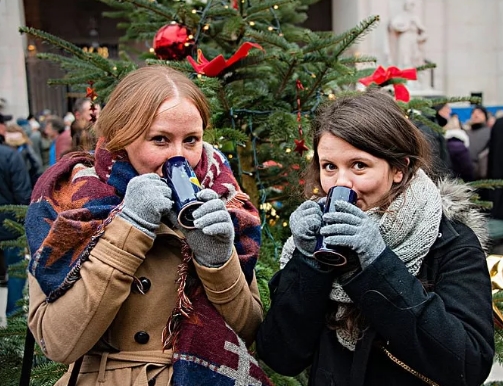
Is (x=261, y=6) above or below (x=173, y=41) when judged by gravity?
above

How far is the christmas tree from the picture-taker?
9.26 ft

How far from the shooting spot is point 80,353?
1.59 metres

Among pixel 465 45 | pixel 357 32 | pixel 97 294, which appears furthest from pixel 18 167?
pixel 465 45

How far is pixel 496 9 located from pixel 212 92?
15.4 m

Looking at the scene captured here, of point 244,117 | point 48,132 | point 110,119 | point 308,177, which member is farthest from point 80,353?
point 48,132

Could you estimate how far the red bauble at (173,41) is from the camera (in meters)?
3.10

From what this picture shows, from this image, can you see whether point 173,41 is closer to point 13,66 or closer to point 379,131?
point 379,131

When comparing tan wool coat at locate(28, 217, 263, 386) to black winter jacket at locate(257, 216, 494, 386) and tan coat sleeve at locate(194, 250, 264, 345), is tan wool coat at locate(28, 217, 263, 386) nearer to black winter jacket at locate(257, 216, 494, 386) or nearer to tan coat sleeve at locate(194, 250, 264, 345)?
tan coat sleeve at locate(194, 250, 264, 345)

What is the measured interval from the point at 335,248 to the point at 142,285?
55 cm

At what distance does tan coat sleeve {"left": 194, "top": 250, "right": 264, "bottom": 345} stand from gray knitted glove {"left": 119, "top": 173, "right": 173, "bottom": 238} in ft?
0.57

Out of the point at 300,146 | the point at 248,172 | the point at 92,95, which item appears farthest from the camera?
the point at 248,172

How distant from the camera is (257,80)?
340cm

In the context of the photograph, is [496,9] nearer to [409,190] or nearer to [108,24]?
[108,24]

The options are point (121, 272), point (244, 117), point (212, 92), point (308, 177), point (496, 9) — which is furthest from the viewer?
point (496, 9)
